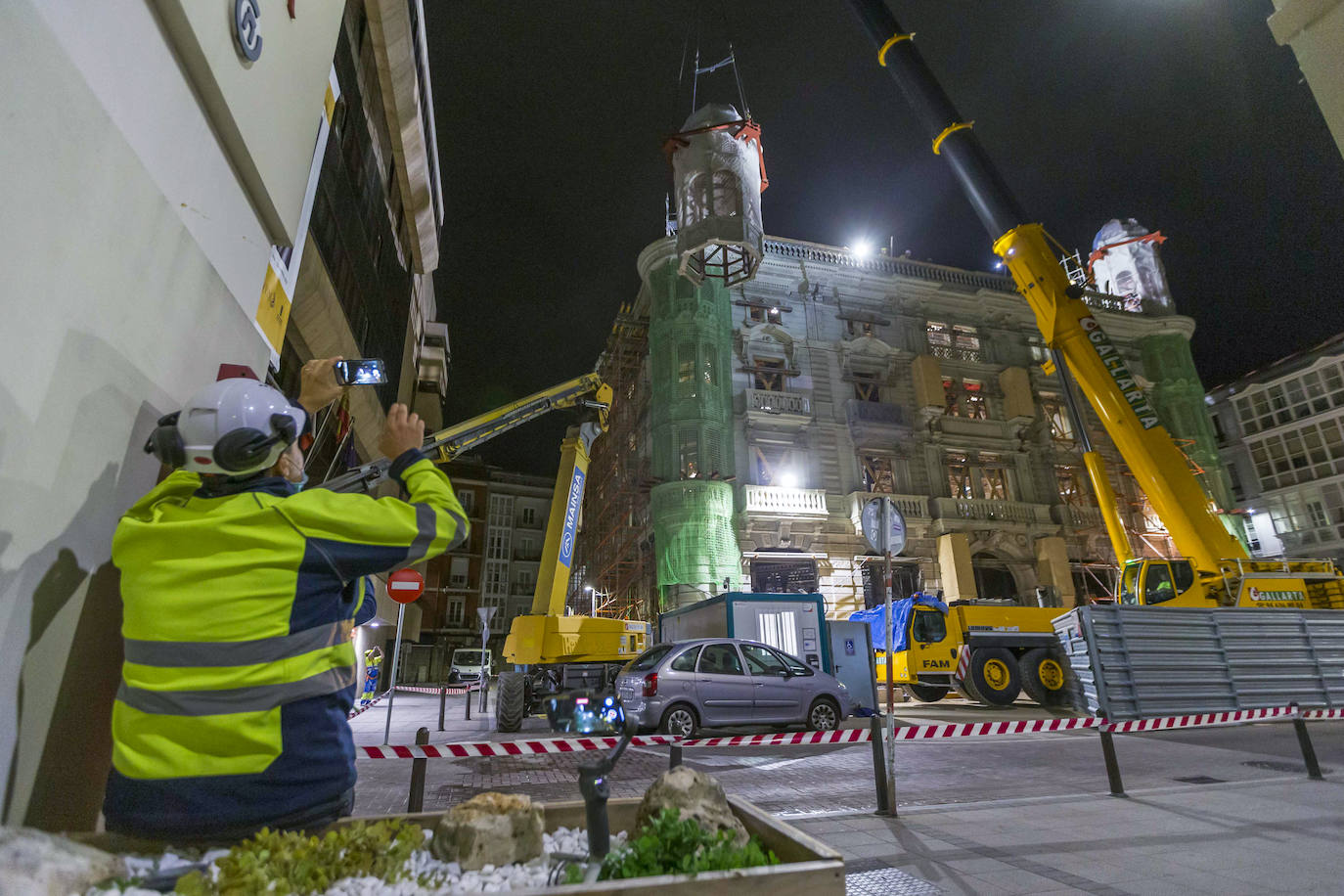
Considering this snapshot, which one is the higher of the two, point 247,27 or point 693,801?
point 247,27

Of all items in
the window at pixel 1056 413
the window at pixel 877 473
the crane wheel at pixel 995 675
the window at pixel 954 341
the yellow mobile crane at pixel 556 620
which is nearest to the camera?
the yellow mobile crane at pixel 556 620

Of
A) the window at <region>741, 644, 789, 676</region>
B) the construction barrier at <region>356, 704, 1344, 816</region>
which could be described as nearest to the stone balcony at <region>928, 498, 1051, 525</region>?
the window at <region>741, 644, 789, 676</region>

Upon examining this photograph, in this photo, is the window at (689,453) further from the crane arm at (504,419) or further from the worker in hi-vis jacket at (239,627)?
the worker in hi-vis jacket at (239,627)

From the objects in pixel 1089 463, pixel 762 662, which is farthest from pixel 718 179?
pixel 762 662

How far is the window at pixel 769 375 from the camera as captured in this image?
2500cm

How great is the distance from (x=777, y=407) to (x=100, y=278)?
22737 millimetres

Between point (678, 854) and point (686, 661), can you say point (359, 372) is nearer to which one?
point (678, 854)

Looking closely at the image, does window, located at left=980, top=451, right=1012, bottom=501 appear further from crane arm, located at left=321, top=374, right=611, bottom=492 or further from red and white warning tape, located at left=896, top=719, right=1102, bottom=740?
red and white warning tape, located at left=896, top=719, right=1102, bottom=740

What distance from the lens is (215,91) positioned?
9.05 ft

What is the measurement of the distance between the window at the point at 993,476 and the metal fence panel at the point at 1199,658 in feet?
49.4

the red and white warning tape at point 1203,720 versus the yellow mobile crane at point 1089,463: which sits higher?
the yellow mobile crane at point 1089,463

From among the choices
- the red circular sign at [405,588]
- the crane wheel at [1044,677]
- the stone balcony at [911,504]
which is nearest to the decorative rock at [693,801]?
the red circular sign at [405,588]

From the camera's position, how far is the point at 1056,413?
95.5ft

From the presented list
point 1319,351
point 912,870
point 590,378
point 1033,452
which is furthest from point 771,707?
point 1319,351
